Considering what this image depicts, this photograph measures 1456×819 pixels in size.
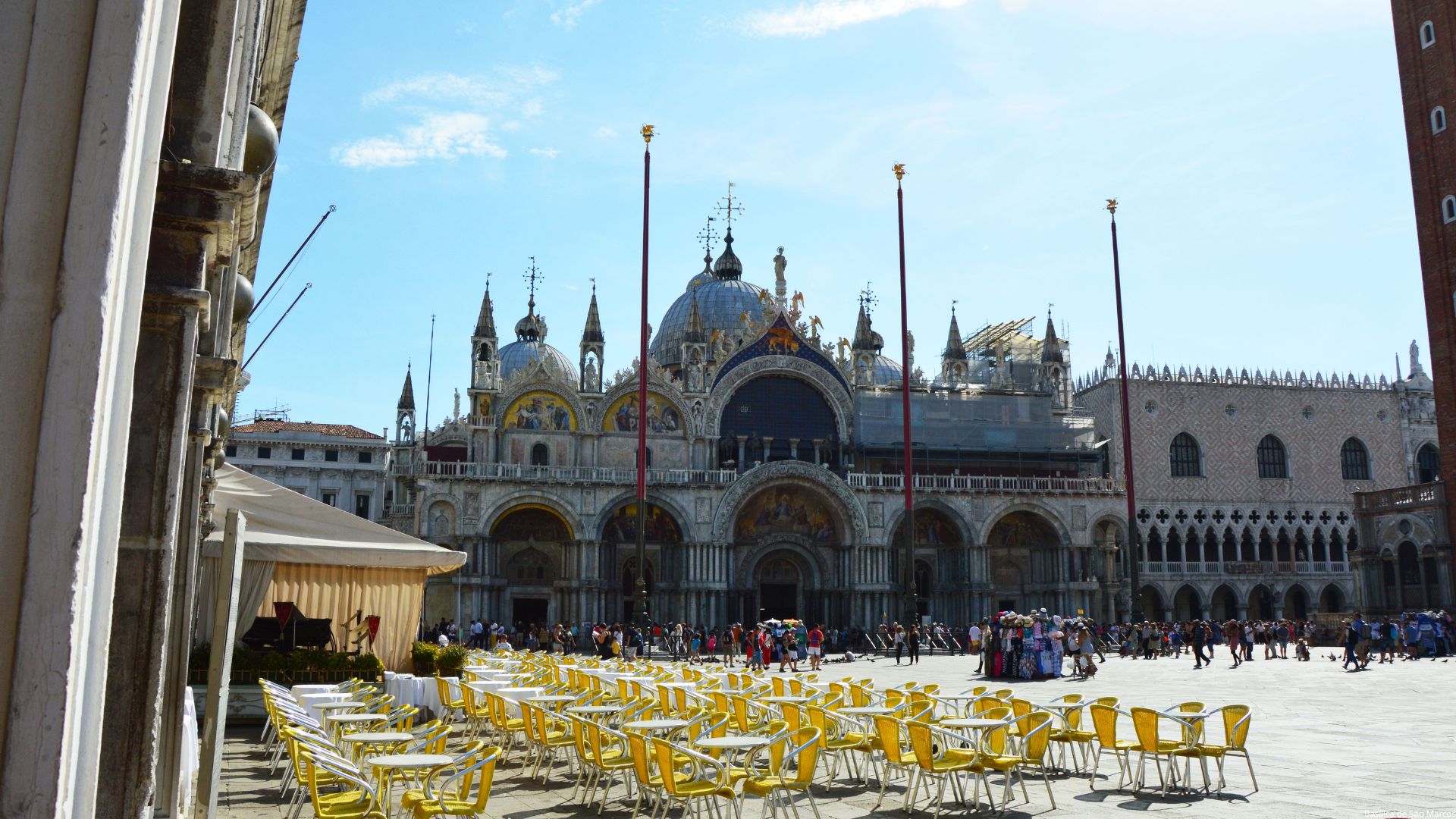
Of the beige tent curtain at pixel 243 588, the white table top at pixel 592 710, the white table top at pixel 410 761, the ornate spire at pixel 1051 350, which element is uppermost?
the ornate spire at pixel 1051 350

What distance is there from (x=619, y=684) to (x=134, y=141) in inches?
433

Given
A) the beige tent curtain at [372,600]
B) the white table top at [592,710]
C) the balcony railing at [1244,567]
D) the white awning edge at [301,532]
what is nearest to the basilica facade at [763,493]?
the balcony railing at [1244,567]

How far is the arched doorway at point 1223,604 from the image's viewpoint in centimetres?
4972

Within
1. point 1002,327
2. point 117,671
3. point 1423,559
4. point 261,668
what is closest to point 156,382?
point 117,671

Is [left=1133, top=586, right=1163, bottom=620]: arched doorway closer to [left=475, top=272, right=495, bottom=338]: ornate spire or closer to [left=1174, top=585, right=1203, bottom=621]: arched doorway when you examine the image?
[left=1174, top=585, right=1203, bottom=621]: arched doorway

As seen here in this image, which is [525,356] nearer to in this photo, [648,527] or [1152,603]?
[648,527]

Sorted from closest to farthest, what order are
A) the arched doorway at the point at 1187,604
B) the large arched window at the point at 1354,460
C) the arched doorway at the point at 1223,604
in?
1. the arched doorway at the point at 1187,604
2. the arched doorway at the point at 1223,604
3. the large arched window at the point at 1354,460

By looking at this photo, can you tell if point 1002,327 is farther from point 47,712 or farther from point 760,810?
point 47,712

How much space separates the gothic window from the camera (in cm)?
5347

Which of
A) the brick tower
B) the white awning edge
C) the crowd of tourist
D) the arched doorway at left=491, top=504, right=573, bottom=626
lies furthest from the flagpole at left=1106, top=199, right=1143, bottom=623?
the white awning edge

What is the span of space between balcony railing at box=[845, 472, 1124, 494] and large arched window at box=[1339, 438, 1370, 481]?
14.5 meters

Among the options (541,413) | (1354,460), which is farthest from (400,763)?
(1354,460)

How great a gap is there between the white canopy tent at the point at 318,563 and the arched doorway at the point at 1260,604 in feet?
139

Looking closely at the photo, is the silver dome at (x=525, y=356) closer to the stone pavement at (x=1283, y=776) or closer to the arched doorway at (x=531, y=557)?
the arched doorway at (x=531, y=557)
